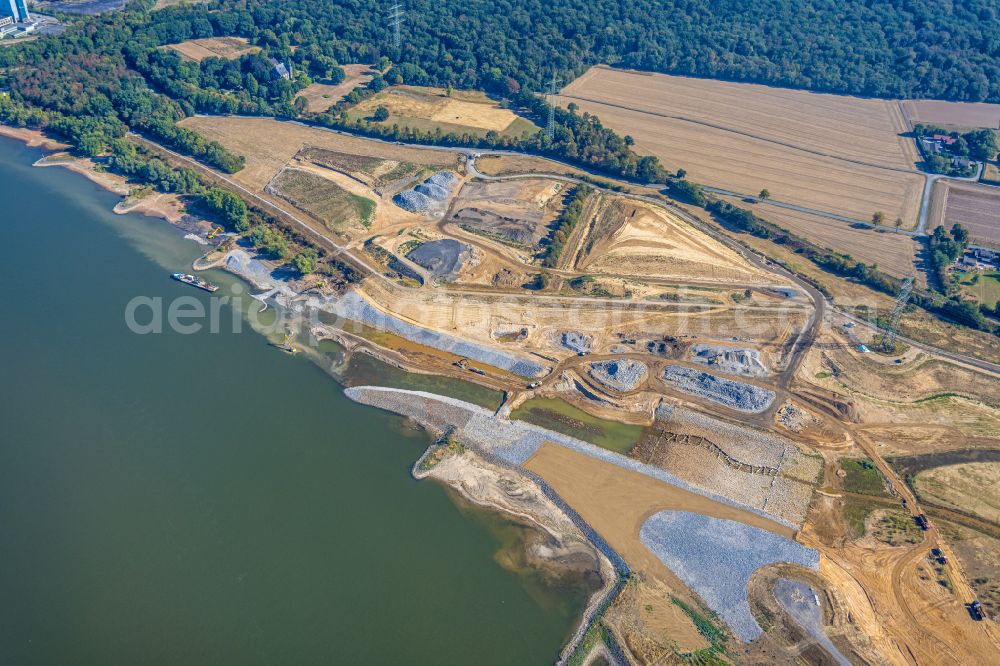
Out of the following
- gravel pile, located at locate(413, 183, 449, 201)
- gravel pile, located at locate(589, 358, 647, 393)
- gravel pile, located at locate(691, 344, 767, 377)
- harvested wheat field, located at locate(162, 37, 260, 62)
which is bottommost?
gravel pile, located at locate(589, 358, 647, 393)

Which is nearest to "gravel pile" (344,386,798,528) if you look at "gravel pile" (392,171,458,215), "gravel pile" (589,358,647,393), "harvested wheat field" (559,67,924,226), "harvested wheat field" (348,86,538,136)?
"gravel pile" (589,358,647,393)

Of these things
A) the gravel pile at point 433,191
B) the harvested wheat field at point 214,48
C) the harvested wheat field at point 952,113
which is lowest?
the gravel pile at point 433,191

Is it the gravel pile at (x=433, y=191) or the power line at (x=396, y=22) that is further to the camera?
the power line at (x=396, y=22)

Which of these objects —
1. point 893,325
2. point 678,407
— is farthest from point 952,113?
point 678,407

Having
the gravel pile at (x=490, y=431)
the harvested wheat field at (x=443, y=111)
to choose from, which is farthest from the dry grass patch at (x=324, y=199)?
the gravel pile at (x=490, y=431)

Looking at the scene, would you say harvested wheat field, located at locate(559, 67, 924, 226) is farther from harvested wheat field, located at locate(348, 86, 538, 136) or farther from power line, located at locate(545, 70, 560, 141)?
harvested wheat field, located at locate(348, 86, 538, 136)

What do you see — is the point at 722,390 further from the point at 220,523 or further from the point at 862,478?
the point at 220,523

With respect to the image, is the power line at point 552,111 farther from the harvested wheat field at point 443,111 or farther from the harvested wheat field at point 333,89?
the harvested wheat field at point 333,89
